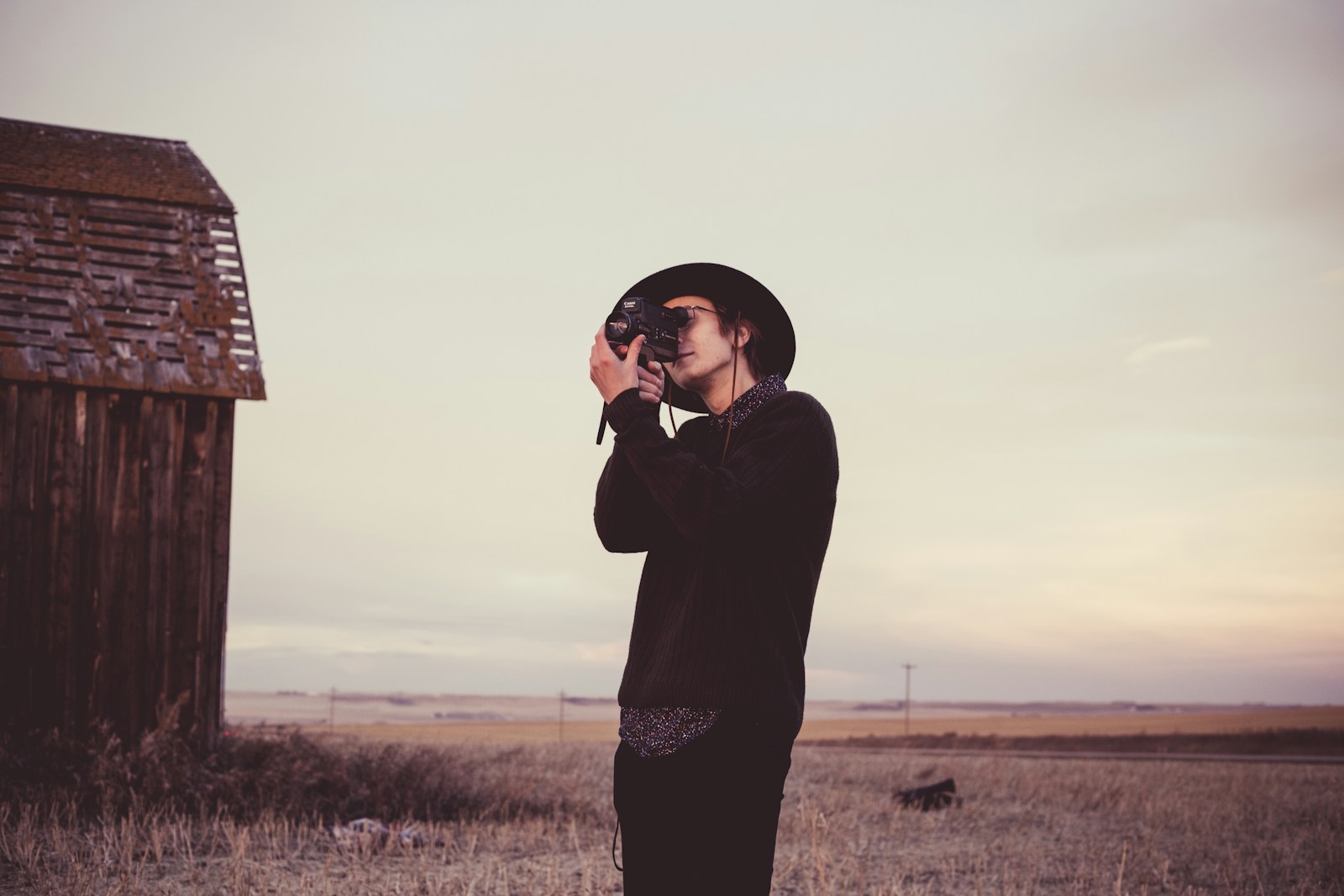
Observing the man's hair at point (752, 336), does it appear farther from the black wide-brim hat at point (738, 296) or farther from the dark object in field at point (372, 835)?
the dark object in field at point (372, 835)

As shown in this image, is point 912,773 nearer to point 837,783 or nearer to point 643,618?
point 837,783

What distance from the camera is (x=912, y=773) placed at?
A: 60.9 feet

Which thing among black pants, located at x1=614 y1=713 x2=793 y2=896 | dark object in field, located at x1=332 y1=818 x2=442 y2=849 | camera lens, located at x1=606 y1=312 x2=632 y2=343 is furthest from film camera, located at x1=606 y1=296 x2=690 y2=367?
dark object in field, located at x1=332 y1=818 x2=442 y2=849

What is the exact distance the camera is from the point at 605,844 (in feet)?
29.8

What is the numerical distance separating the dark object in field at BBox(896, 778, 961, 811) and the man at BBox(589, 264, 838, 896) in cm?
1046

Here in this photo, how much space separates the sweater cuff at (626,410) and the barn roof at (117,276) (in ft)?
33.3

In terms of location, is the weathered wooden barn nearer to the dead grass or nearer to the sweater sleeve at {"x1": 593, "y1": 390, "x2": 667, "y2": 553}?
the dead grass

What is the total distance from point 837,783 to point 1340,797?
617cm

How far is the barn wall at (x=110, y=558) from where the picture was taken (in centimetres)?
1098

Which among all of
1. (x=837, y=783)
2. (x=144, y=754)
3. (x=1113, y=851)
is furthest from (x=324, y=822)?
(x=837, y=783)

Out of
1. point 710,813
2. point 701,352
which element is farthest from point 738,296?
point 710,813

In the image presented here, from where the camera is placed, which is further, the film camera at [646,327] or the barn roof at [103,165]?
the barn roof at [103,165]

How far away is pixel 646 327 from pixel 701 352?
0.19m

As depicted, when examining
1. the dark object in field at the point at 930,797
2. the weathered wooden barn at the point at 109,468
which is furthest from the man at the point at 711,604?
the dark object in field at the point at 930,797
